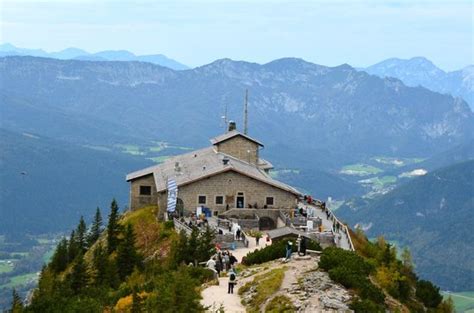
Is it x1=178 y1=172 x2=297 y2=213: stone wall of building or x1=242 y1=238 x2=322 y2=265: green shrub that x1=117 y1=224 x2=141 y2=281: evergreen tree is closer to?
x1=242 y1=238 x2=322 y2=265: green shrub

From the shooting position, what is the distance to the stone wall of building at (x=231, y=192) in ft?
221

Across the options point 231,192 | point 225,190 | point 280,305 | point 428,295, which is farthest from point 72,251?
point 280,305

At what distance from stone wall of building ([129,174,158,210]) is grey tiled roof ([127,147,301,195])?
52cm

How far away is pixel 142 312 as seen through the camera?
32.3m

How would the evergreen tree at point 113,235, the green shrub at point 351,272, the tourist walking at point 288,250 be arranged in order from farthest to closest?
the evergreen tree at point 113,235 → the tourist walking at point 288,250 → the green shrub at point 351,272

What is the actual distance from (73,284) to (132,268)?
14.5 ft

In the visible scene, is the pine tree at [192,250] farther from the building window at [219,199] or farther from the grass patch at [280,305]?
the building window at [219,199]

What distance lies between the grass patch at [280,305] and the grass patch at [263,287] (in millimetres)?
643

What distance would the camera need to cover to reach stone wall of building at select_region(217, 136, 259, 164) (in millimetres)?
80875

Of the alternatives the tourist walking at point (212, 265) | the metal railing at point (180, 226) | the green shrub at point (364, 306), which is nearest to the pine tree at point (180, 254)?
the tourist walking at point (212, 265)

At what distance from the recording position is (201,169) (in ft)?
234

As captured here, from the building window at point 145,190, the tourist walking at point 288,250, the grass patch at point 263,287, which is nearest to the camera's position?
the grass patch at point 263,287

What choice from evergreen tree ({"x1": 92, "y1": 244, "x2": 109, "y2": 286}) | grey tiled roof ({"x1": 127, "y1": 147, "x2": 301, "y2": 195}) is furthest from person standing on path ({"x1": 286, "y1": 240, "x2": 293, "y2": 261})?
grey tiled roof ({"x1": 127, "y1": 147, "x2": 301, "y2": 195})

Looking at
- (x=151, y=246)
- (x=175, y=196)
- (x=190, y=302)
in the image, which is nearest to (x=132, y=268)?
(x=151, y=246)
